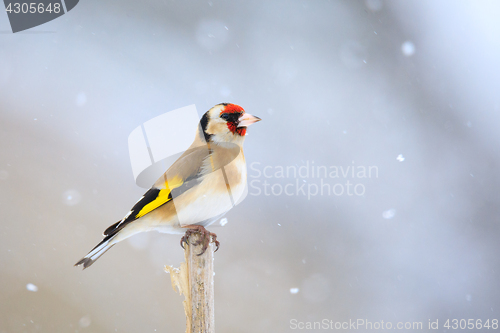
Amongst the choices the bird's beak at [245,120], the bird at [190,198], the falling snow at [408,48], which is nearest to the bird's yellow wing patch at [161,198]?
the bird at [190,198]

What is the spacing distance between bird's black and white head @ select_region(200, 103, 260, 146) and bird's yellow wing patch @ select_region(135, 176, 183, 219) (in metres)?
0.44

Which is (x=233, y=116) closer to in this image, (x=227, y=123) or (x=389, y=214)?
(x=227, y=123)

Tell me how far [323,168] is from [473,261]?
9.85 feet

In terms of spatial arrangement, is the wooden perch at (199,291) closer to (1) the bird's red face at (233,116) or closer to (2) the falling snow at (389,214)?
(1) the bird's red face at (233,116)

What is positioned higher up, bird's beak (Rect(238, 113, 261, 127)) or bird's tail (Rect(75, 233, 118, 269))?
bird's beak (Rect(238, 113, 261, 127))

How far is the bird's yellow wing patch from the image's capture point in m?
2.12

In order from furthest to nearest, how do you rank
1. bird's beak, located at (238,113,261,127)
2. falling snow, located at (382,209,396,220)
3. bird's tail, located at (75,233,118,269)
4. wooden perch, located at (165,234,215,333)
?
falling snow, located at (382,209,396,220) < bird's beak, located at (238,113,261,127) < bird's tail, located at (75,233,118,269) < wooden perch, located at (165,234,215,333)

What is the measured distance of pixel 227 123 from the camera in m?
2.39

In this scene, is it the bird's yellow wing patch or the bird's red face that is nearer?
the bird's yellow wing patch

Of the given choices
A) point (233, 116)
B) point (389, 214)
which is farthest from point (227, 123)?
point (389, 214)

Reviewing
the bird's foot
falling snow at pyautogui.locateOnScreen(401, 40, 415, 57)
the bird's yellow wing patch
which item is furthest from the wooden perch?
falling snow at pyautogui.locateOnScreen(401, 40, 415, 57)

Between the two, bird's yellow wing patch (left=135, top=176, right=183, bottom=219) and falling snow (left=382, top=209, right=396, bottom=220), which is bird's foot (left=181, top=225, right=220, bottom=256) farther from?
falling snow (left=382, top=209, right=396, bottom=220)

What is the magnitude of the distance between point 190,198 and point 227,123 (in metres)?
0.60

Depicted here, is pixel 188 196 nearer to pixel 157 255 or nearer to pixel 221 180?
pixel 221 180
